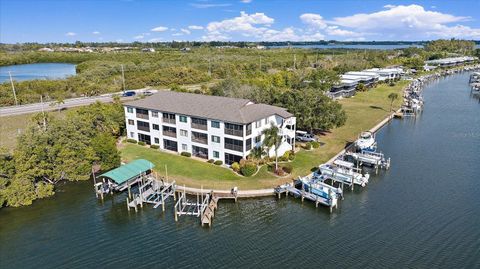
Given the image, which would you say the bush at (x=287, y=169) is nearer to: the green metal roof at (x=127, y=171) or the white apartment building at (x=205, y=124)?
the white apartment building at (x=205, y=124)

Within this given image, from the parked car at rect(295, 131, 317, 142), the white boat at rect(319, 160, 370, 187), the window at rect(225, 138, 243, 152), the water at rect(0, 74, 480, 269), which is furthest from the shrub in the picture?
the parked car at rect(295, 131, 317, 142)

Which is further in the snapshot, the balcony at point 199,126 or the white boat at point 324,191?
the balcony at point 199,126

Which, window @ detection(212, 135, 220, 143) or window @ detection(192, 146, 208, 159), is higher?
window @ detection(212, 135, 220, 143)

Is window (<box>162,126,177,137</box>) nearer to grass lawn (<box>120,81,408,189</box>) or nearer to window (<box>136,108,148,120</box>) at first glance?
grass lawn (<box>120,81,408,189</box>)

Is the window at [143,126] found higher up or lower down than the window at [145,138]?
higher up

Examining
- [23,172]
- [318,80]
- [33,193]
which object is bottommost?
[33,193]

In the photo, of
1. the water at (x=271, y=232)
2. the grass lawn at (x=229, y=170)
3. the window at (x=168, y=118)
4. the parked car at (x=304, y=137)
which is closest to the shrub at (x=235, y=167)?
the grass lawn at (x=229, y=170)

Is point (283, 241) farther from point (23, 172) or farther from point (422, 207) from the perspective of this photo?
point (23, 172)

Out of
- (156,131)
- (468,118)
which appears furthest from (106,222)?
(468,118)
